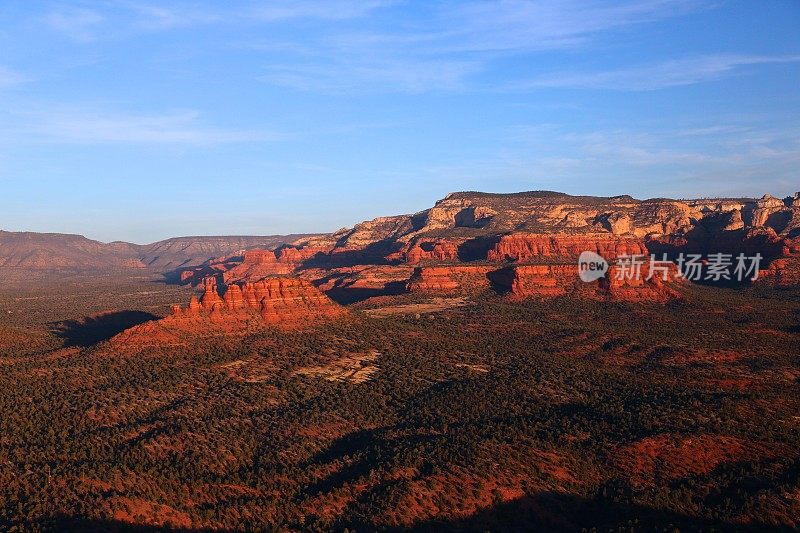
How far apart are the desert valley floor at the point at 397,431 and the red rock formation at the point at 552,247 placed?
192 feet

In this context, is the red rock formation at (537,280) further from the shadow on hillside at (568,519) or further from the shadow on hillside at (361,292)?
the shadow on hillside at (568,519)

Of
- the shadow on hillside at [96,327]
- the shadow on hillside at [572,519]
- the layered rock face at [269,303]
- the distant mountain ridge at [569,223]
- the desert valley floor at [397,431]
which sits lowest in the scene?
the shadow on hillside at [572,519]

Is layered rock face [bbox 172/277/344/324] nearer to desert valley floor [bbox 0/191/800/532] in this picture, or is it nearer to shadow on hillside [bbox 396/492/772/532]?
desert valley floor [bbox 0/191/800/532]

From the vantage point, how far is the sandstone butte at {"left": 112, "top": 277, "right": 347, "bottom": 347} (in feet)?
243

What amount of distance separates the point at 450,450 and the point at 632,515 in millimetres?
11337

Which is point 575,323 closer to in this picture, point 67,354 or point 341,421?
point 341,421

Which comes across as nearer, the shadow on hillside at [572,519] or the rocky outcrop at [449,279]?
the shadow on hillside at [572,519]

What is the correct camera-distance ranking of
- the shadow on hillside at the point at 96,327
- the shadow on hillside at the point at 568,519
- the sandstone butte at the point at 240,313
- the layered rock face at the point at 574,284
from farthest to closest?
1. the layered rock face at the point at 574,284
2. the shadow on hillside at the point at 96,327
3. the sandstone butte at the point at 240,313
4. the shadow on hillside at the point at 568,519

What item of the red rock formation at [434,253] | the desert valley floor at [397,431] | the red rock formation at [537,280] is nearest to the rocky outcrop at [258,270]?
the red rock formation at [434,253]

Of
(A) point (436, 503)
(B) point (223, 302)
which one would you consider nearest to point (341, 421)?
(A) point (436, 503)

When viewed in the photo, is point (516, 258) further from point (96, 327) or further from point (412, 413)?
point (412, 413)

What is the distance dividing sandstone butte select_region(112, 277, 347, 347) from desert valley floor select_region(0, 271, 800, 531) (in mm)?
2801

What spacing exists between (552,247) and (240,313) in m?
81.9

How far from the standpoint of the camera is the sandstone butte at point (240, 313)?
243 ft
